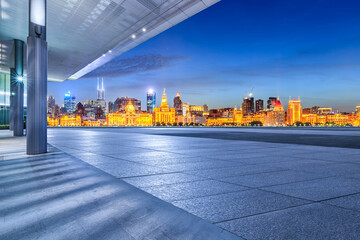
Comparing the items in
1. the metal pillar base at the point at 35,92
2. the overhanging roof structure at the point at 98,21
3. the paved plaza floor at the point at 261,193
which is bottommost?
the paved plaza floor at the point at 261,193

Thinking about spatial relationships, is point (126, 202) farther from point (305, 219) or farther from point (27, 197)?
point (305, 219)

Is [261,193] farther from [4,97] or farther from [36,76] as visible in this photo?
[4,97]

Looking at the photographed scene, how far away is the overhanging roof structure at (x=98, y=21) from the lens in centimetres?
1766

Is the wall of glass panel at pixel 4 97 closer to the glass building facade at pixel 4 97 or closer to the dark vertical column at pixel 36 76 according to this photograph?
the glass building facade at pixel 4 97

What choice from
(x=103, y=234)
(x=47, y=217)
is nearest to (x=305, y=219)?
(x=103, y=234)

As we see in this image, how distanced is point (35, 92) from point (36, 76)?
67 cm

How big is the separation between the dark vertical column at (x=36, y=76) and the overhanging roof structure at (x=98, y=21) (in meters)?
8.03

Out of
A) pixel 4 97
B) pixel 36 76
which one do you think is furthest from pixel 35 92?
pixel 4 97

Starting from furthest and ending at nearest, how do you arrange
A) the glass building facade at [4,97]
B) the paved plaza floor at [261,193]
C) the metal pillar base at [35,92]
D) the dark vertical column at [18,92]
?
1. the glass building facade at [4,97]
2. the dark vertical column at [18,92]
3. the metal pillar base at [35,92]
4. the paved plaza floor at [261,193]

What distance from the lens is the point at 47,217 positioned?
11.4 feet

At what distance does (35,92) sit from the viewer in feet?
34.1

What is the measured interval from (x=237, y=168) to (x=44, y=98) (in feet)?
28.6

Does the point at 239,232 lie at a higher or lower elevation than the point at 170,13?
lower

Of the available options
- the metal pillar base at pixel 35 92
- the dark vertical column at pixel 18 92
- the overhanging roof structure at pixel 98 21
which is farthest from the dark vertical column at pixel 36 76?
the dark vertical column at pixel 18 92
